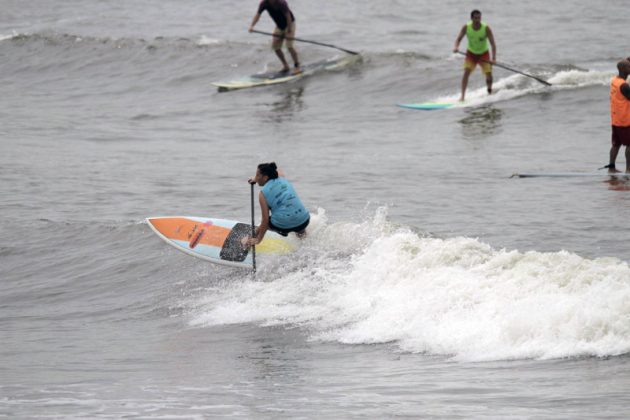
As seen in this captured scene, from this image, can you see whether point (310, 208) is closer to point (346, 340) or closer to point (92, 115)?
point (346, 340)

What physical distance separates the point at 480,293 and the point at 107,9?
30266mm

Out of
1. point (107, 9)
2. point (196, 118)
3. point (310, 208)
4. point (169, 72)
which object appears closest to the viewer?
point (310, 208)

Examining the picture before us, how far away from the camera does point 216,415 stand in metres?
6.94

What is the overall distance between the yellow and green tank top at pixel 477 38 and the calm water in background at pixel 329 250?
119 centimetres

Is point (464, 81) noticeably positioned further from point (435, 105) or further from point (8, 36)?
point (8, 36)

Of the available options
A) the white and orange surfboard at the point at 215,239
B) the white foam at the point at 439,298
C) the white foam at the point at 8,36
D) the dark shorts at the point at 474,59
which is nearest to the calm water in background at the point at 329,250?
the white foam at the point at 439,298

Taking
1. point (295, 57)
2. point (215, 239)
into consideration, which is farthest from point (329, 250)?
point (295, 57)

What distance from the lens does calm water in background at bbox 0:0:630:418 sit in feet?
24.8

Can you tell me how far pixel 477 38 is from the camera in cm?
1970

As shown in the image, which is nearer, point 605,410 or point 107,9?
point 605,410

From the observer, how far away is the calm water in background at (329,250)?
7.57 metres

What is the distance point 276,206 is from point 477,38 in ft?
32.0

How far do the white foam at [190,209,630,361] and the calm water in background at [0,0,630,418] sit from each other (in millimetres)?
24

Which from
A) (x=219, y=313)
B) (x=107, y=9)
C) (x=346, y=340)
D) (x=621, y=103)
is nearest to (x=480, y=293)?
(x=346, y=340)
